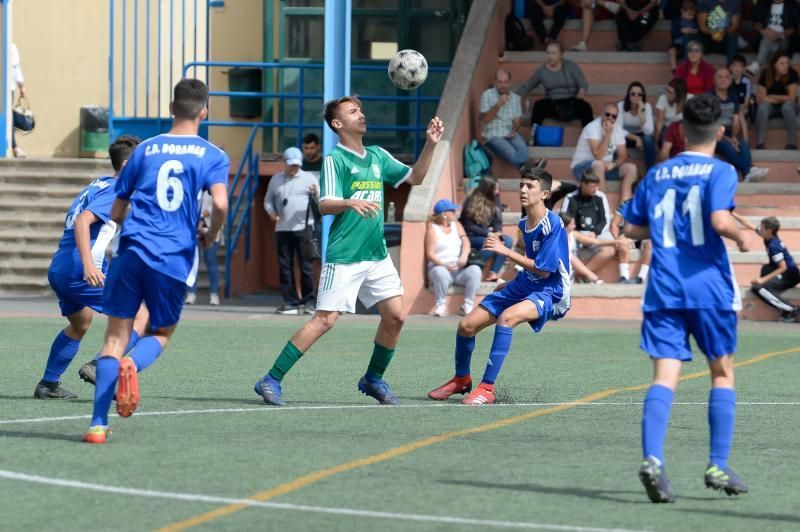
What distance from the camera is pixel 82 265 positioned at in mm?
9508

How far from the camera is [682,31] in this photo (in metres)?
21.7

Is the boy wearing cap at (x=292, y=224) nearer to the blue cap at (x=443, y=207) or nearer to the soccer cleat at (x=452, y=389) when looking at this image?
the blue cap at (x=443, y=207)

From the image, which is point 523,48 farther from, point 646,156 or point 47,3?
point 47,3

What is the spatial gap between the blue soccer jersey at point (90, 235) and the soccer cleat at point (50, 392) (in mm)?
787

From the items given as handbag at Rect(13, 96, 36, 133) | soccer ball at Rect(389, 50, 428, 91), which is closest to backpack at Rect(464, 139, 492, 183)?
handbag at Rect(13, 96, 36, 133)

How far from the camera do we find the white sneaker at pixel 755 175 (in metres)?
20.1

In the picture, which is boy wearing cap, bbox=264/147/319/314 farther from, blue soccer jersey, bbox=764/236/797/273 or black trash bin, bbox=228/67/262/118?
blue soccer jersey, bbox=764/236/797/273

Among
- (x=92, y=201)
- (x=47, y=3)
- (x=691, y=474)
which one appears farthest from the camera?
(x=47, y=3)

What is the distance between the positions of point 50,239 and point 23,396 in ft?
37.5

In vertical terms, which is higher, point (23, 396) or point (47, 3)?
point (47, 3)

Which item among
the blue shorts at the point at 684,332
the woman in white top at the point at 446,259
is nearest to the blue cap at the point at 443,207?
the woman in white top at the point at 446,259

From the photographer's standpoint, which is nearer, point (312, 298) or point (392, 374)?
point (392, 374)

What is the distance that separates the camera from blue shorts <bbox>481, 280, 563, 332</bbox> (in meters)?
10.3

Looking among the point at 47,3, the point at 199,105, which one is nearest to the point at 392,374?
the point at 199,105
